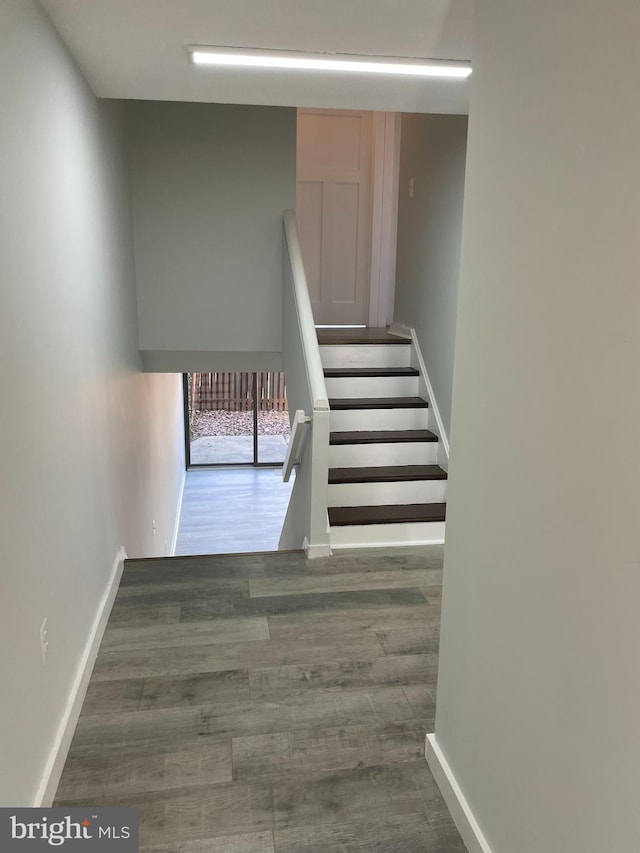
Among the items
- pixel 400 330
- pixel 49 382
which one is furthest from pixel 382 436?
pixel 49 382

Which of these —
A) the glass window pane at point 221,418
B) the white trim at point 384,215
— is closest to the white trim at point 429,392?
the white trim at point 384,215

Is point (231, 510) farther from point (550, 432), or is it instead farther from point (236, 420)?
point (550, 432)

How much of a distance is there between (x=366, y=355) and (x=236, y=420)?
6812 millimetres

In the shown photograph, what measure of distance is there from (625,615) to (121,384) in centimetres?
302

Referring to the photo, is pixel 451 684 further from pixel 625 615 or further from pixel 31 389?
pixel 31 389

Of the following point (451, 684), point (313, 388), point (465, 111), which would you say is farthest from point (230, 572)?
point (465, 111)

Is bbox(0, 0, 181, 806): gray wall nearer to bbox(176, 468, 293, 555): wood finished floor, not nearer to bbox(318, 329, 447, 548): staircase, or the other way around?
bbox(318, 329, 447, 548): staircase

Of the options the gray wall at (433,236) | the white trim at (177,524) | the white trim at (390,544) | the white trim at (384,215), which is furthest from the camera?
the white trim at (177,524)

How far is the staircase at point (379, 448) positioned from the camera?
3818mm

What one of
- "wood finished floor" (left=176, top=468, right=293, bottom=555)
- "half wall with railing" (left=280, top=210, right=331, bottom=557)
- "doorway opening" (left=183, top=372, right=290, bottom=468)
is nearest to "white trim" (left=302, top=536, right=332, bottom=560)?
"half wall with railing" (left=280, top=210, right=331, bottom=557)

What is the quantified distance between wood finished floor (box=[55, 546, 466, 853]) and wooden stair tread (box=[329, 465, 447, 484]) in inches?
28.9

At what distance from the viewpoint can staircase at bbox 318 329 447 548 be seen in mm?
3818
